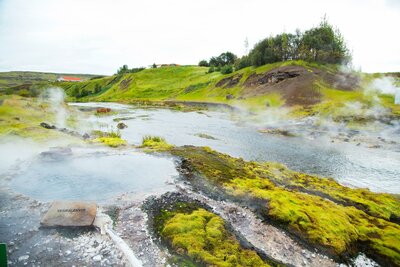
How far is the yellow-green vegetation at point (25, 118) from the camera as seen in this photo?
27.6 metres

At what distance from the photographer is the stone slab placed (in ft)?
40.0

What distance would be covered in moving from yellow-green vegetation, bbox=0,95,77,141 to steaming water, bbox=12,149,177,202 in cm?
706

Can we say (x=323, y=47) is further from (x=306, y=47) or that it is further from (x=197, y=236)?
(x=197, y=236)

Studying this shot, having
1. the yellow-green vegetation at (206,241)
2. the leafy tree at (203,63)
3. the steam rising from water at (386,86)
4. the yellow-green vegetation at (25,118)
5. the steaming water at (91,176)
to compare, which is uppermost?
the leafy tree at (203,63)

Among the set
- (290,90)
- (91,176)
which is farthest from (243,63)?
(91,176)

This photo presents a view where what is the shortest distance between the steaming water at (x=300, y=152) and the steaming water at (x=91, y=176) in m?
10.7

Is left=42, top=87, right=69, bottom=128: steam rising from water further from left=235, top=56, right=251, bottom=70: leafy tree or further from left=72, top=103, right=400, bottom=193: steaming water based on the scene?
left=235, top=56, right=251, bottom=70: leafy tree

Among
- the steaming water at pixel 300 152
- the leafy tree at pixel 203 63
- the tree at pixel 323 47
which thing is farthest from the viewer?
the leafy tree at pixel 203 63

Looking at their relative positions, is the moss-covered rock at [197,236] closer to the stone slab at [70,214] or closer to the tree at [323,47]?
the stone slab at [70,214]

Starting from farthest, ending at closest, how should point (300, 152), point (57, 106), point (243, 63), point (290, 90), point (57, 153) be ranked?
1. point (243, 63)
2. point (290, 90)
3. point (57, 106)
4. point (300, 152)
5. point (57, 153)

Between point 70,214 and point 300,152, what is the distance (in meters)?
24.6

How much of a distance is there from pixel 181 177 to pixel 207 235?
685cm

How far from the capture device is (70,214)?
499 inches

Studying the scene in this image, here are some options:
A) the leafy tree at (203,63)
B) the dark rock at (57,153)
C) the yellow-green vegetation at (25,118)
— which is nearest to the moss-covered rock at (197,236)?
the dark rock at (57,153)
